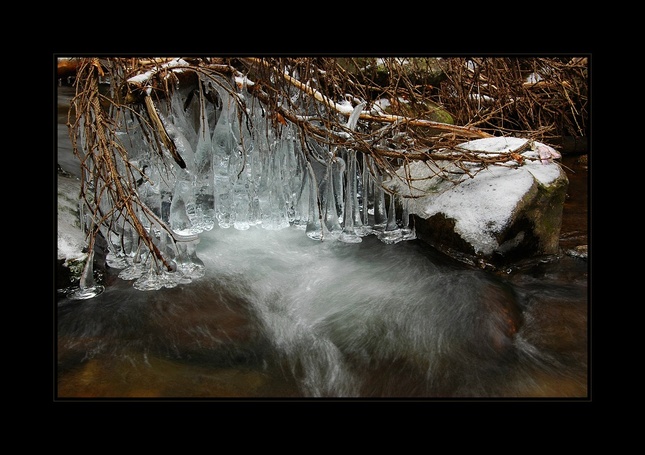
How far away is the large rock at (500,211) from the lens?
12.5 feet

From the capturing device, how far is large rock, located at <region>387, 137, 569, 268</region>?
3.81 m

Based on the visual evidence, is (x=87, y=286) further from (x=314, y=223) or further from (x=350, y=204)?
(x=350, y=204)

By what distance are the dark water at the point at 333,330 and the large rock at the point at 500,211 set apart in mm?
140

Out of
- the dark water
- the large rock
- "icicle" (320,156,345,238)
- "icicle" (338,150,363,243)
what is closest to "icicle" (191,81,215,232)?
the dark water

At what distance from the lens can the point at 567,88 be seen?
5273 millimetres

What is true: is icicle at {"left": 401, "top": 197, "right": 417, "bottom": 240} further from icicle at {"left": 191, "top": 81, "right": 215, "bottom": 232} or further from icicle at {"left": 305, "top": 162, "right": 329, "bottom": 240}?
icicle at {"left": 191, "top": 81, "right": 215, "bottom": 232}

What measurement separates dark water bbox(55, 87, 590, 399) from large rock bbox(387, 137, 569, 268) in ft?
0.46

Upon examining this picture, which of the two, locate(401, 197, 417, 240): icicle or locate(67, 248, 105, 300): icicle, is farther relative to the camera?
locate(401, 197, 417, 240): icicle

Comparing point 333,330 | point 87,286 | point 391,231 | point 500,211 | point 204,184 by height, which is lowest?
point 333,330

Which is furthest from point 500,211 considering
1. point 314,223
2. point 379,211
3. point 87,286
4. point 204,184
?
point 87,286

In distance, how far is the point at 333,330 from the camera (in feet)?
10.4

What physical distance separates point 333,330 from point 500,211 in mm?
1542

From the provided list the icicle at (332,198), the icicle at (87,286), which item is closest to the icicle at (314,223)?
the icicle at (332,198)

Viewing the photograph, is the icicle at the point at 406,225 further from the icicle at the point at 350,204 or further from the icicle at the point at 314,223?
the icicle at the point at 314,223
